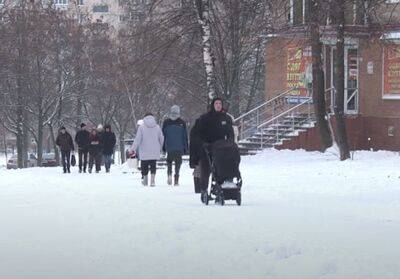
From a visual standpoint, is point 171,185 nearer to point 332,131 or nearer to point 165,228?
point 165,228

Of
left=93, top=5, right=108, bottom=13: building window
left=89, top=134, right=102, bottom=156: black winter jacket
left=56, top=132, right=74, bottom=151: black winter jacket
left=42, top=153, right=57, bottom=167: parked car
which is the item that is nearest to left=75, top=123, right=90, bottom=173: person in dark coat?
left=89, top=134, right=102, bottom=156: black winter jacket

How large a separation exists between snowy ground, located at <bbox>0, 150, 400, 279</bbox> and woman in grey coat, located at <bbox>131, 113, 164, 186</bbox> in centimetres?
157

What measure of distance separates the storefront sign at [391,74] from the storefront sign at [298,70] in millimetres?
3152

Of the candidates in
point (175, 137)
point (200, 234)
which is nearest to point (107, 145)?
point (175, 137)

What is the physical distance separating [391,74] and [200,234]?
20707mm

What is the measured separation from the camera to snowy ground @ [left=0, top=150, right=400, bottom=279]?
268 inches

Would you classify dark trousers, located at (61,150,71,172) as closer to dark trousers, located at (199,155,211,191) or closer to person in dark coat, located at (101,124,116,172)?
person in dark coat, located at (101,124,116,172)

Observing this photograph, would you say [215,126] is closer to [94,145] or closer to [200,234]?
[200,234]

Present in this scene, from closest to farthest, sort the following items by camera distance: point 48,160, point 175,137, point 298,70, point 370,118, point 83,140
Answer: point 175,137
point 83,140
point 370,118
point 298,70
point 48,160

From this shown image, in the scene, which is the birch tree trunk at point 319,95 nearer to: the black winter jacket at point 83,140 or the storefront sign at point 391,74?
the storefront sign at point 391,74

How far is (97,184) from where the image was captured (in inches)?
691

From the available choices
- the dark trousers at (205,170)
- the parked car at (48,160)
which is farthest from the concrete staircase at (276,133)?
the parked car at (48,160)

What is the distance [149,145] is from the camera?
632 inches

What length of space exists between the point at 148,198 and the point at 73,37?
33.2 metres
